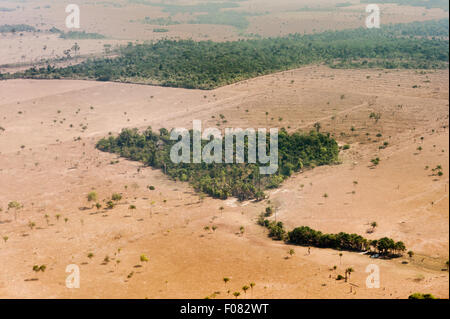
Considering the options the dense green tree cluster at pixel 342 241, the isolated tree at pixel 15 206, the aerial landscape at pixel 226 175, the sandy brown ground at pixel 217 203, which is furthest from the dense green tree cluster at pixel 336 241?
the isolated tree at pixel 15 206

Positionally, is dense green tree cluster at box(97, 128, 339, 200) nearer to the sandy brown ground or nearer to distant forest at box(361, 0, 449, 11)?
the sandy brown ground

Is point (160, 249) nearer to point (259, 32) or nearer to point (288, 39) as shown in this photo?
point (288, 39)

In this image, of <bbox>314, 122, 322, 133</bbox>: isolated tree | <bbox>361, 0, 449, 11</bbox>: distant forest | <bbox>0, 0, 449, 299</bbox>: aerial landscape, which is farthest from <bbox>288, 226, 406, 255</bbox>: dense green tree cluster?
<bbox>361, 0, 449, 11</bbox>: distant forest

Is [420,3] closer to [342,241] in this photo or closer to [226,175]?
[226,175]

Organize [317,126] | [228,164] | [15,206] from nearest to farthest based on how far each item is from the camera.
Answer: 1. [15,206]
2. [228,164]
3. [317,126]

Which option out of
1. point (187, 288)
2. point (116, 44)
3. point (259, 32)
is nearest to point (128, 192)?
point (187, 288)

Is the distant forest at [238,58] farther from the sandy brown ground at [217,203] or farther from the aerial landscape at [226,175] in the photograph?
the sandy brown ground at [217,203]

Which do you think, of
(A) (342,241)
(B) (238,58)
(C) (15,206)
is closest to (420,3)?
(B) (238,58)
